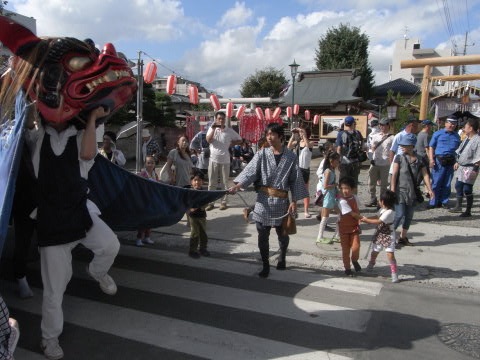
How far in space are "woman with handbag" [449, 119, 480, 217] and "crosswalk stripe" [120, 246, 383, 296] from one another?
4444 mm

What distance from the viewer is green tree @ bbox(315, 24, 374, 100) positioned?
38656mm

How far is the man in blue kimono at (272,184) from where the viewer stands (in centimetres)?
490

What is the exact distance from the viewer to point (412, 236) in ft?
22.4

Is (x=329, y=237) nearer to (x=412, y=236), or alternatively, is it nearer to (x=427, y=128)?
(x=412, y=236)

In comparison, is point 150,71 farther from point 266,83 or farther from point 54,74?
point 266,83

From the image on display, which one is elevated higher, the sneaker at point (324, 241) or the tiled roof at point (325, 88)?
the tiled roof at point (325, 88)

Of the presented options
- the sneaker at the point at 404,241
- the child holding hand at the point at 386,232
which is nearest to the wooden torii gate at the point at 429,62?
the sneaker at the point at 404,241

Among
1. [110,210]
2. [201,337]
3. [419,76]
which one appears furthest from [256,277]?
[419,76]

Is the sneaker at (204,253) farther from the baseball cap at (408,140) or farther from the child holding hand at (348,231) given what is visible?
the baseball cap at (408,140)

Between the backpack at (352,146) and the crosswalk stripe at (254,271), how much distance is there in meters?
3.31

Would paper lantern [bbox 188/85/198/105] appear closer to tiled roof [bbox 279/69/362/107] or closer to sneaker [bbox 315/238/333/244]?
sneaker [bbox 315/238/333/244]

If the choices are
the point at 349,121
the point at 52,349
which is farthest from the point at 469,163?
the point at 52,349

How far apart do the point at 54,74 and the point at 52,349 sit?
2.04m

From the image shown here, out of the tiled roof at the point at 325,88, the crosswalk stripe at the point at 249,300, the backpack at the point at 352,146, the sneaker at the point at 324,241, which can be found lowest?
the crosswalk stripe at the point at 249,300
